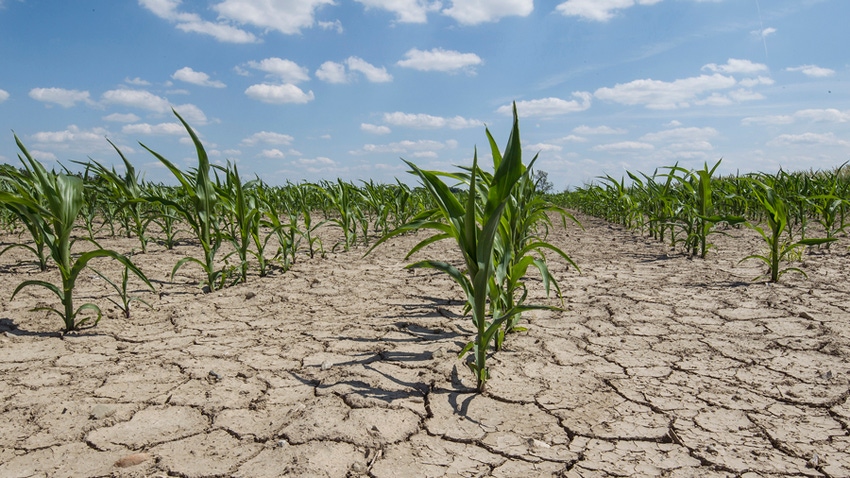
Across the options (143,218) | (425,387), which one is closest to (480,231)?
(425,387)

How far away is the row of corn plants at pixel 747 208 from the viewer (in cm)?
284

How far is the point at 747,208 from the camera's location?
529cm

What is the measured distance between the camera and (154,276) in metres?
3.20

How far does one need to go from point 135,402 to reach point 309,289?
1.44m

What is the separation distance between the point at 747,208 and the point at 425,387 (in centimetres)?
492

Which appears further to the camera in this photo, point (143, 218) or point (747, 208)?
point (747, 208)

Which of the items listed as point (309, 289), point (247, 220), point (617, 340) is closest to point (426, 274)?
point (309, 289)

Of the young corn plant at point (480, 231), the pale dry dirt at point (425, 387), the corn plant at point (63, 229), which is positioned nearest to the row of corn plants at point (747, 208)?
the pale dry dirt at point (425, 387)

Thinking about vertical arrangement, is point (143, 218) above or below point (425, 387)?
above

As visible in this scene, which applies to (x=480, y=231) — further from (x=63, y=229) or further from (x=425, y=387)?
(x=63, y=229)

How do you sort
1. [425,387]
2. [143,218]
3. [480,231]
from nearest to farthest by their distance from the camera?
1. [480,231]
2. [425,387]
3. [143,218]

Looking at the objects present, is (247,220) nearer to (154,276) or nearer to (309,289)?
(309,289)

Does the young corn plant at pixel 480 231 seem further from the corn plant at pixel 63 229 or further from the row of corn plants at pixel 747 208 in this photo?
the row of corn plants at pixel 747 208

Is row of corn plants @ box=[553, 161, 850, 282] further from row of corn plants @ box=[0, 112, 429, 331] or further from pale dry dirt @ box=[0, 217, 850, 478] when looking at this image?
row of corn plants @ box=[0, 112, 429, 331]
